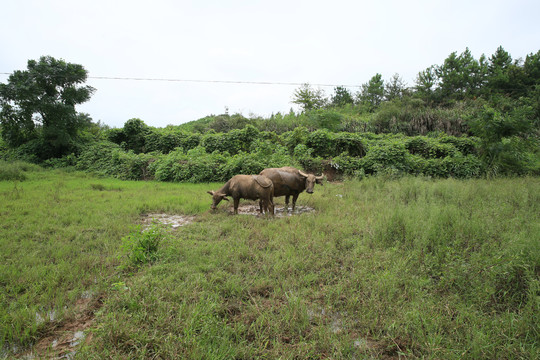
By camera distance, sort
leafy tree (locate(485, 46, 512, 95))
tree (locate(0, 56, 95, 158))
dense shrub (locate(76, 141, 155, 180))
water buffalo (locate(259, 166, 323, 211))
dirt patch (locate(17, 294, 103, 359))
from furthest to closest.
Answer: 1. leafy tree (locate(485, 46, 512, 95))
2. tree (locate(0, 56, 95, 158))
3. dense shrub (locate(76, 141, 155, 180))
4. water buffalo (locate(259, 166, 323, 211))
5. dirt patch (locate(17, 294, 103, 359))

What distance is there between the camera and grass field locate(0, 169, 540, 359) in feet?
7.76

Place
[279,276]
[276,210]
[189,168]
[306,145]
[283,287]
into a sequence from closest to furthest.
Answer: [283,287], [279,276], [276,210], [189,168], [306,145]

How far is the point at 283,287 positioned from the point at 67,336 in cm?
240

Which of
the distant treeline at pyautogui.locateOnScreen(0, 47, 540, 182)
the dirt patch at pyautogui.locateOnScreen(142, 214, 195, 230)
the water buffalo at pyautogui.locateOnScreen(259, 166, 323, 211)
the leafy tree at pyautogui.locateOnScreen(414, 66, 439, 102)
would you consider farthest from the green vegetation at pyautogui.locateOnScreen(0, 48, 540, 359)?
the leafy tree at pyautogui.locateOnScreen(414, 66, 439, 102)

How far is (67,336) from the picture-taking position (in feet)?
8.37

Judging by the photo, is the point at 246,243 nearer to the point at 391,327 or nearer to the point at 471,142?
the point at 391,327

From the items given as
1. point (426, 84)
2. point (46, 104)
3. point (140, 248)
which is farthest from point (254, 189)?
point (426, 84)

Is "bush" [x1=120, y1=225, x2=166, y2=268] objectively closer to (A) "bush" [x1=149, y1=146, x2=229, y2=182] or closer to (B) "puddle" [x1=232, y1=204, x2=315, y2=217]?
(B) "puddle" [x1=232, y1=204, x2=315, y2=217]

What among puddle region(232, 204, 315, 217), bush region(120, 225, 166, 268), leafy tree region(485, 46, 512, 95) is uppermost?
leafy tree region(485, 46, 512, 95)

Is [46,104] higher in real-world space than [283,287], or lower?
higher

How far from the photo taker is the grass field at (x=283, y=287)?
7.76 ft

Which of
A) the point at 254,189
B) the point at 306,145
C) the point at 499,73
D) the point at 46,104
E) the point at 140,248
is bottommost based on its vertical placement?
the point at 140,248

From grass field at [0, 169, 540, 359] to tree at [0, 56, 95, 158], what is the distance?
14.9 m

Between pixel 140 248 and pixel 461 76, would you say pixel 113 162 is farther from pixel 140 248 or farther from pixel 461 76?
pixel 461 76
